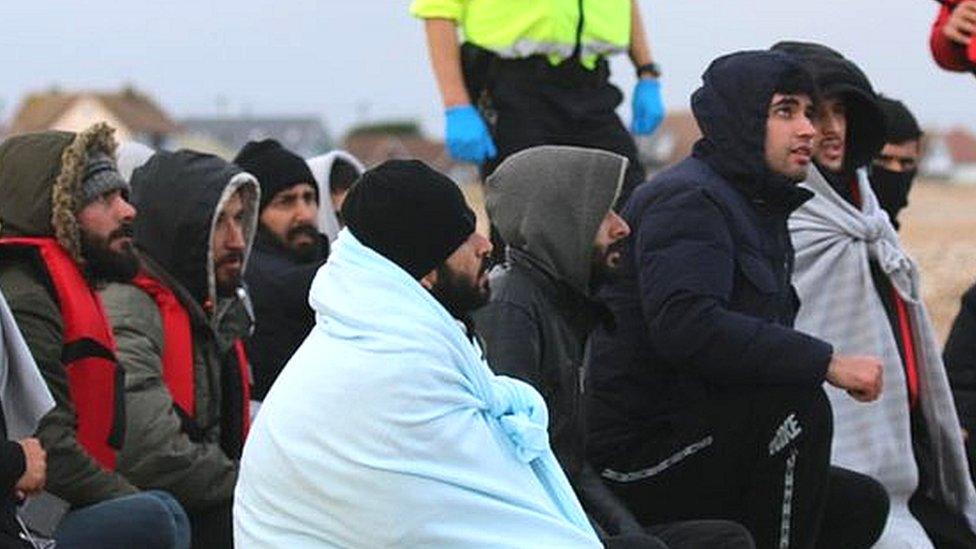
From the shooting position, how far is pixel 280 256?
7.14m

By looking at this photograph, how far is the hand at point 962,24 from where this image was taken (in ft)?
19.3

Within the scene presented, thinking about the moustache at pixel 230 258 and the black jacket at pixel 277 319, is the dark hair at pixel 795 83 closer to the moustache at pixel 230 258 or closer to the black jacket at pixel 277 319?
the moustache at pixel 230 258

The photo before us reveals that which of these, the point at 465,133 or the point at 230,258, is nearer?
the point at 230,258

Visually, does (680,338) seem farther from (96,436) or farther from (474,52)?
(474,52)

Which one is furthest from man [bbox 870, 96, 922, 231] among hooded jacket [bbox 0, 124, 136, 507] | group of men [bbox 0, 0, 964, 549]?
hooded jacket [bbox 0, 124, 136, 507]

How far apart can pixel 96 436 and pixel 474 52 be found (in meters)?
2.15

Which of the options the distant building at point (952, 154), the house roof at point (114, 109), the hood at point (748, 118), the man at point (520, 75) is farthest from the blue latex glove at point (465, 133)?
the distant building at point (952, 154)

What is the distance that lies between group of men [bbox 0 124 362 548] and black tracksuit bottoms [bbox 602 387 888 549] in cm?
105

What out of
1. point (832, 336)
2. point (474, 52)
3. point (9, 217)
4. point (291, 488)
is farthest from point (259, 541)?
point (474, 52)

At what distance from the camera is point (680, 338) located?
5.43 m

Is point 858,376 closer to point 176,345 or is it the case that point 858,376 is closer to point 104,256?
point 176,345

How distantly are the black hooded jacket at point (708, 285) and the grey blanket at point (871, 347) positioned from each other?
1.80ft

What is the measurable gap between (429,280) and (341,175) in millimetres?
3428

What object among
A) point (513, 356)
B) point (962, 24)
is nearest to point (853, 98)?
point (962, 24)
